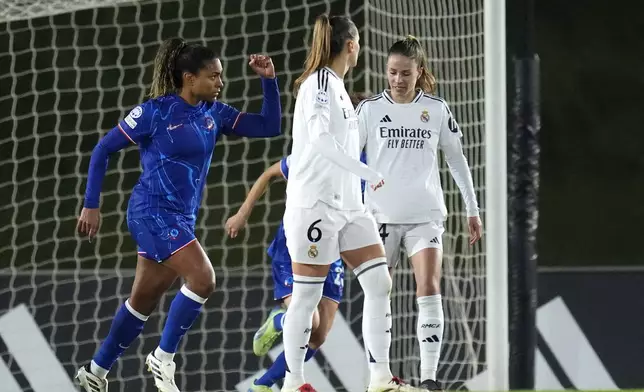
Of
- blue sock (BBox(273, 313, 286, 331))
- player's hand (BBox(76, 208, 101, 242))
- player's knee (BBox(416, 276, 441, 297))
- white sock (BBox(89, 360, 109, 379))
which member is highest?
player's hand (BBox(76, 208, 101, 242))

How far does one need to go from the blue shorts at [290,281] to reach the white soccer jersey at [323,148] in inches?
43.7

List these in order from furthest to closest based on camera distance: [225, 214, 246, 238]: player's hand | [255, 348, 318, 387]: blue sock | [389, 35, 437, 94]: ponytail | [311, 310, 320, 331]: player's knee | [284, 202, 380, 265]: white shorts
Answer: [255, 348, 318, 387]: blue sock
[311, 310, 320, 331]: player's knee
[225, 214, 246, 238]: player's hand
[389, 35, 437, 94]: ponytail
[284, 202, 380, 265]: white shorts

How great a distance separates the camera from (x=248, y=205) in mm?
5062

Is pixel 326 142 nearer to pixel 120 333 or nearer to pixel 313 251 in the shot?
pixel 313 251

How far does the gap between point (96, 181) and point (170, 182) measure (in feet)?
0.94

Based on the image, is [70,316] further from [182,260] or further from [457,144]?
[457,144]

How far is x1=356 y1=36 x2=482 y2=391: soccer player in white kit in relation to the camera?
4.73m

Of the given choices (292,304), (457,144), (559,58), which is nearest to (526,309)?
(457,144)

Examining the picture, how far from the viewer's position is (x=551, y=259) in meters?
8.25

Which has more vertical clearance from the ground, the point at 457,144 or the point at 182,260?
the point at 457,144

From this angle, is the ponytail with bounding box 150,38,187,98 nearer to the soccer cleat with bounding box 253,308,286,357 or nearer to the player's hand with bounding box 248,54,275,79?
the player's hand with bounding box 248,54,275,79

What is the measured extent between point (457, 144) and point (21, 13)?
85.7 inches

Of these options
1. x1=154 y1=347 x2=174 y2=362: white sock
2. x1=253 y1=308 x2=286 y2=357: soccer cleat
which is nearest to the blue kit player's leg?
x1=253 y1=308 x2=286 y2=357: soccer cleat

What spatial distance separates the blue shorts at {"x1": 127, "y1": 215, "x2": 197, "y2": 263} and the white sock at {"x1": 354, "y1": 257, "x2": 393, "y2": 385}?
832mm
